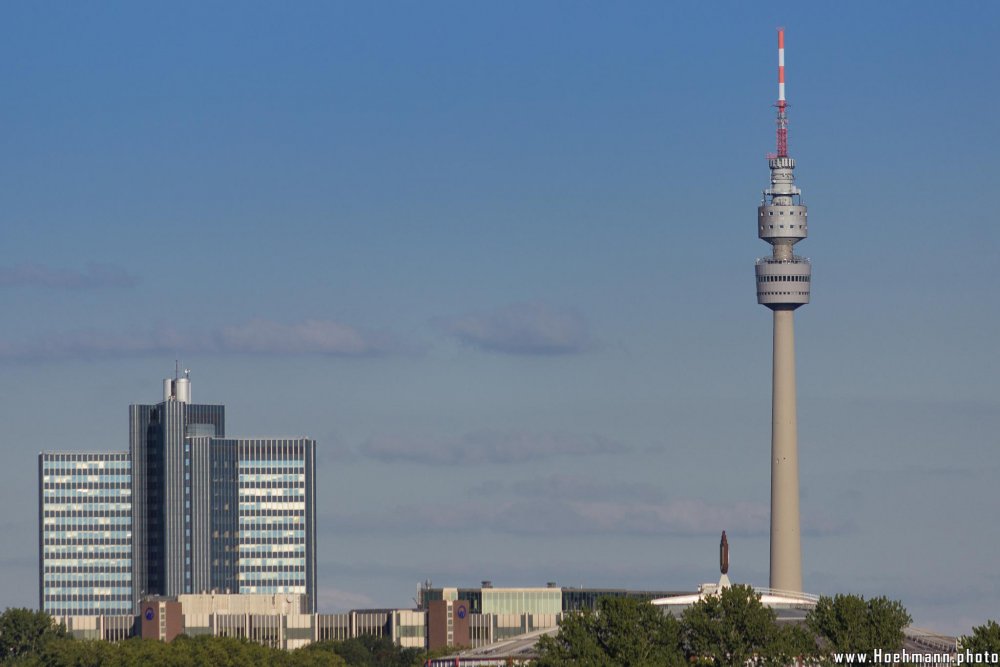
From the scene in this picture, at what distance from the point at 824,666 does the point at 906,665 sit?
36.3 ft

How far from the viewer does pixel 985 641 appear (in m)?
186

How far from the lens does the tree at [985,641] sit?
184500 mm

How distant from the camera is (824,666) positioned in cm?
19450

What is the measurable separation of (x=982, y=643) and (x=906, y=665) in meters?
6.33

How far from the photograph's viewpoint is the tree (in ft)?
605

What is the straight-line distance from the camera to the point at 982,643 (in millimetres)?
185625

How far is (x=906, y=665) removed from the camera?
18475 centimetres

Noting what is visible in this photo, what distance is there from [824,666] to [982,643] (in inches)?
572
